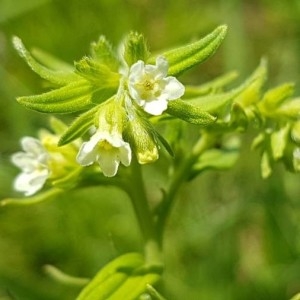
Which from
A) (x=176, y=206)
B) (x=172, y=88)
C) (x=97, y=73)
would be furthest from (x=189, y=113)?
(x=176, y=206)

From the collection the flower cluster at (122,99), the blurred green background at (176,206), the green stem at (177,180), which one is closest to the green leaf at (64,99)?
the flower cluster at (122,99)

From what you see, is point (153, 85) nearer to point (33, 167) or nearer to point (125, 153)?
point (125, 153)

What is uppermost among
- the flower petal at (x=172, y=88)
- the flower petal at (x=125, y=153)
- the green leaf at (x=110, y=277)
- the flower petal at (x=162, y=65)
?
the flower petal at (x=162, y=65)

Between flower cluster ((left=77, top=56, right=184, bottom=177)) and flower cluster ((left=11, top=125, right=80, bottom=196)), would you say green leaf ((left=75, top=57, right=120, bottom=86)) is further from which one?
flower cluster ((left=11, top=125, right=80, bottom=196))

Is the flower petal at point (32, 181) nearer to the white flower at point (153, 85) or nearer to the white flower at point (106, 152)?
the white flower at point (106, 152)

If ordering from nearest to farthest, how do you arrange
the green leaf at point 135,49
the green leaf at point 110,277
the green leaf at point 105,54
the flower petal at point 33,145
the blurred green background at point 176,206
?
1. the green leaf at point 135,49
2. the green leaf at point 105,54
3. the green leaf at point 110,277
4. the flower petal at point 33,145
5. the blurred green background at point 176,206

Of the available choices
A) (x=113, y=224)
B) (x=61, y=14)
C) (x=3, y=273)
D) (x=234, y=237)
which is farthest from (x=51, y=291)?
(x=61, y=14)

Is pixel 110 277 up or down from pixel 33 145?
down
